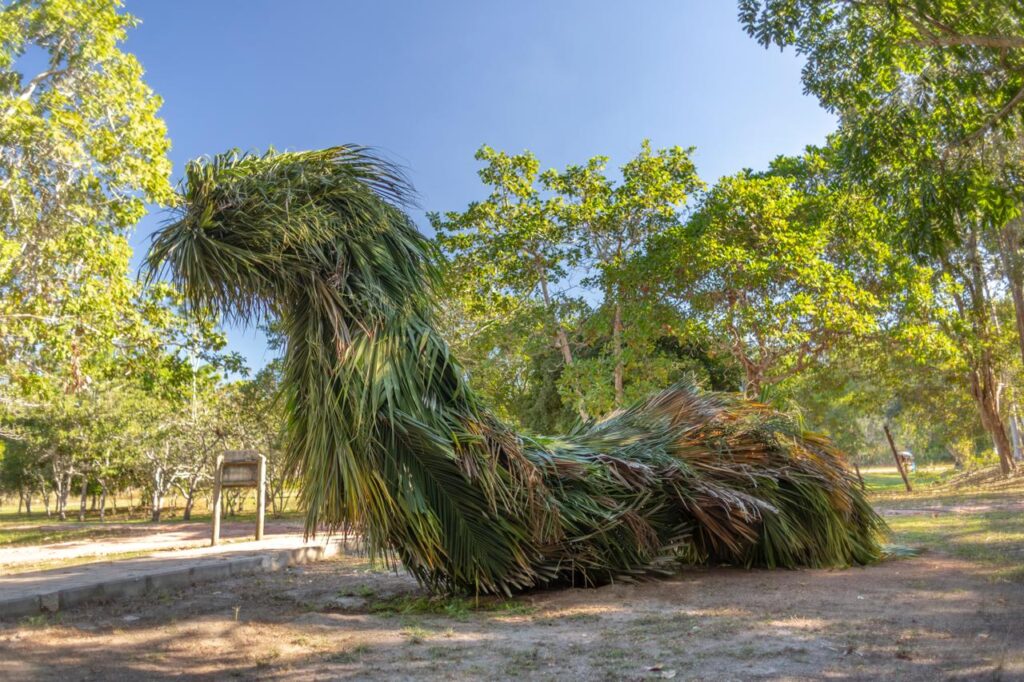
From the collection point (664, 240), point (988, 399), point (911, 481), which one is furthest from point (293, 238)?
point (911, 481)

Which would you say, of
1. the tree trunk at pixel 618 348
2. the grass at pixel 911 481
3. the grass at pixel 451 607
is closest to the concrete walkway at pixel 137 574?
the grass at pixel 451 607

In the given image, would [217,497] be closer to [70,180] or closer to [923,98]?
[70,180]

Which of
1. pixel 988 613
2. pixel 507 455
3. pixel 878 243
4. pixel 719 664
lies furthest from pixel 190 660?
pixel 878 243

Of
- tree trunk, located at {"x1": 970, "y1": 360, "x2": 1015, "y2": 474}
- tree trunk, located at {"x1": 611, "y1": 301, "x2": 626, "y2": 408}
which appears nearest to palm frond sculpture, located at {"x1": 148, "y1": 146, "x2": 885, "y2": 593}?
tree trunk, located at {"x1": 611, "y1": 301, "x2": 626, "y2": 408}

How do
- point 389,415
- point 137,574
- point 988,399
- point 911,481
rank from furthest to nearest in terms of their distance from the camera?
point 911,481
point 988,399
point 137,574
point 389,415

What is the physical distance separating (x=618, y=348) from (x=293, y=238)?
12786 mm

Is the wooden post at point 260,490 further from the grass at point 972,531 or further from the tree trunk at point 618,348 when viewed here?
the grass at point 972,531

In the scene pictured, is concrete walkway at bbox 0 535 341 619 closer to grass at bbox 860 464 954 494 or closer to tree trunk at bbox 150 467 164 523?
grass at bbox 860 464 954 494

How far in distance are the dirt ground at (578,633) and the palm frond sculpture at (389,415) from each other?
520mm

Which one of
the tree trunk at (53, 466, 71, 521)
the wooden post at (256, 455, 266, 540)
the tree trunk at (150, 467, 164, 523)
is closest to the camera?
the wooden post at (256, 455, 266, 540)

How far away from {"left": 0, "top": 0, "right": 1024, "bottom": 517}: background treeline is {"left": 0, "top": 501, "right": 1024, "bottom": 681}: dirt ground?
250 centimetres

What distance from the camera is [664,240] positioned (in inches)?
656

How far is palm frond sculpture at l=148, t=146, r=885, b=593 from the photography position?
5.75m

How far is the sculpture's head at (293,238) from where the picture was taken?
5715 mm
